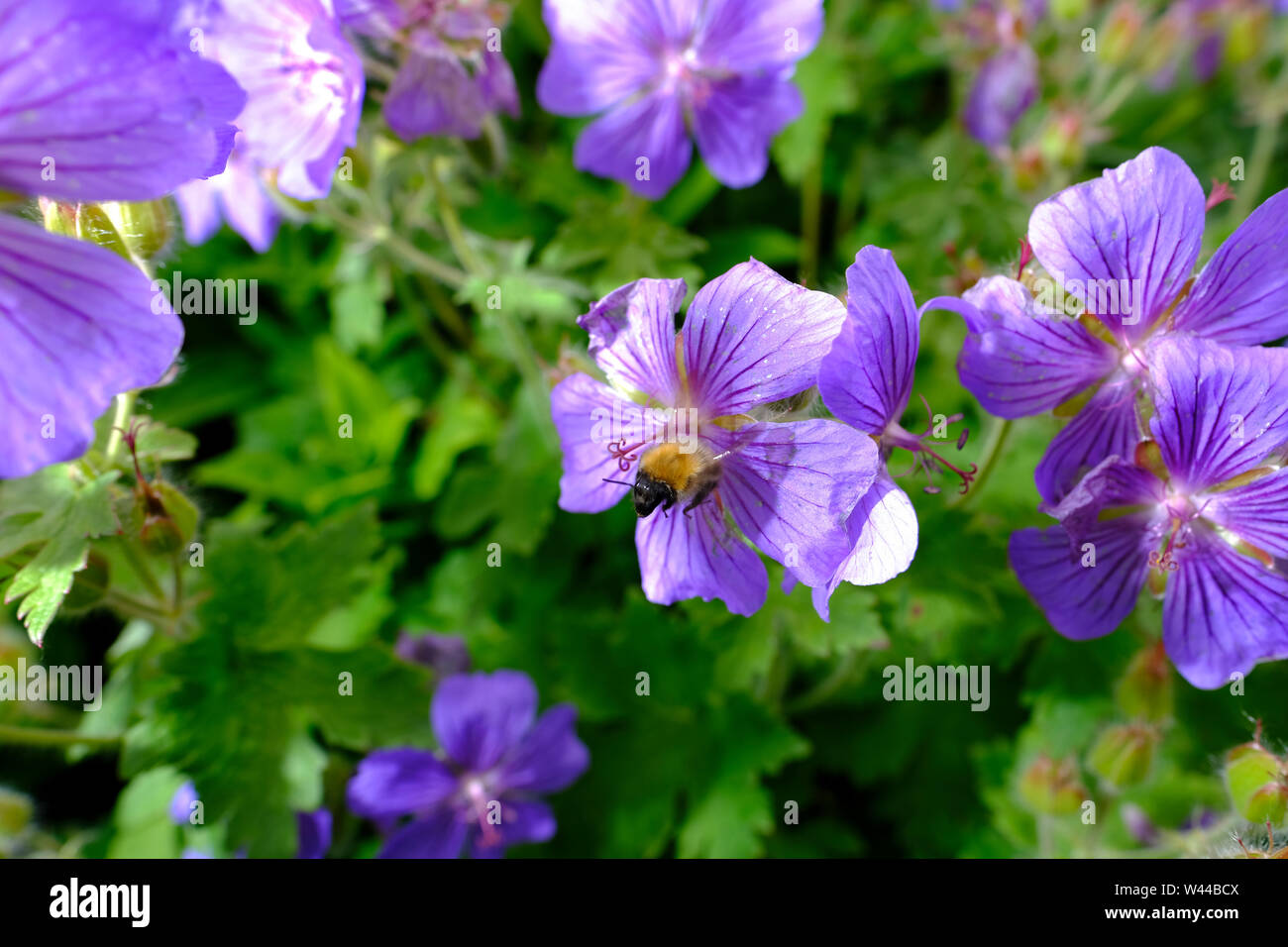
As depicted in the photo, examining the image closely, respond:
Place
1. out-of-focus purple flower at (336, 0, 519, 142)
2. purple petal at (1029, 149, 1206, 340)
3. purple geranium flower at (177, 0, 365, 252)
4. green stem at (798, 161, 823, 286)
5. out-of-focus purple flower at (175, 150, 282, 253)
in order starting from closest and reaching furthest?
purple petal at (1029, 149, 1206, 340) < purple geranium flower at (177, 0, 365, 252) < out-of-focus purple flower at (336, 0, 519, 142) < out-of-focus purple flower at (175, 150, 282, 253) < green stem at (798, 161, 823, 286)

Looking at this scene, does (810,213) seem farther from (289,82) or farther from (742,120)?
(289,82)

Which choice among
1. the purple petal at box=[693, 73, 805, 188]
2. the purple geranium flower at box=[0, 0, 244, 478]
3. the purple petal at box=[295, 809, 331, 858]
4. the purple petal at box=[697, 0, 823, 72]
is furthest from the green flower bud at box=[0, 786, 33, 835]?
the purple petal at box=[697, 0, 823, 72]

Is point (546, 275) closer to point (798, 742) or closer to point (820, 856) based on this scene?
point (798, 742)

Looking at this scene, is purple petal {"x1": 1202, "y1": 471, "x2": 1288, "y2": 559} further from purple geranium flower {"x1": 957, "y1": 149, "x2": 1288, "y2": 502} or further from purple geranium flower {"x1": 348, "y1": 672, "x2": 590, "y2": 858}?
purple geranium flower {"x1": 348, "y1": 672, "x2": 590, "y2": 858}

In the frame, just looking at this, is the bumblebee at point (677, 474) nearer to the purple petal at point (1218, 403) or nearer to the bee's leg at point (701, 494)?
the bee's leg at point (701, 494)

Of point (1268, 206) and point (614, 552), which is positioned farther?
point (614, 552)

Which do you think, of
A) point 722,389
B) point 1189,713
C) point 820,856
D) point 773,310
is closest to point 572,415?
point 722,389
